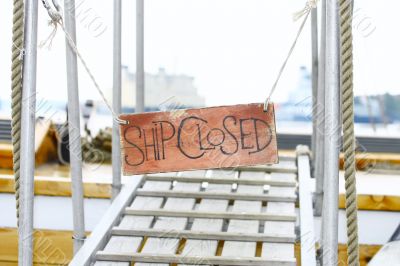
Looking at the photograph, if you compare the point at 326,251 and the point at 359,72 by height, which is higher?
the point at 359,72

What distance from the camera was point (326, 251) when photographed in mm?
1576

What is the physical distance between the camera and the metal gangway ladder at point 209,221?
191 cm

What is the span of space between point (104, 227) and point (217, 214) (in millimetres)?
285

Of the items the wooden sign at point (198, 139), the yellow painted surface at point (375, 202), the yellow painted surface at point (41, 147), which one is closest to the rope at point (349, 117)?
the wooden sign at point (198, 139)

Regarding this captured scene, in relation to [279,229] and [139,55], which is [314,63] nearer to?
[139,55]

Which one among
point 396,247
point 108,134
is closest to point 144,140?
point 396,247

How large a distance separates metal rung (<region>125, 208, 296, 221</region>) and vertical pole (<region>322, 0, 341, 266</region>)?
0.55 m

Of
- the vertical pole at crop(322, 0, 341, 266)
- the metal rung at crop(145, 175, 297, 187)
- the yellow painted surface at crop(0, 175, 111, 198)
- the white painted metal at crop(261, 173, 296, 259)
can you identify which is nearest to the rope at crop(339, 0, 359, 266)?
the vertical pole at crop(322, 0, 341, 266)

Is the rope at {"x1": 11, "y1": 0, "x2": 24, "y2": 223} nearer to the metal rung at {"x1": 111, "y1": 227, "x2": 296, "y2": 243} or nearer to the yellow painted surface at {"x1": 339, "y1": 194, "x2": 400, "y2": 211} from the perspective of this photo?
the metal rung at {"x1": 111, "y1": 227, "x2": 296, "y2": 243}

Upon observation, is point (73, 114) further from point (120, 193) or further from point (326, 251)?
point (326, 251)

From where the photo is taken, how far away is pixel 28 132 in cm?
161

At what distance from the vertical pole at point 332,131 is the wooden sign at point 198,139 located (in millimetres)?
206

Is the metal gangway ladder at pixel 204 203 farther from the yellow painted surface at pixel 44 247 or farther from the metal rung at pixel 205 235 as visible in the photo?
the yellow painted surface at pixel 44 247

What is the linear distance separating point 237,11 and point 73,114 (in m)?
2.68
